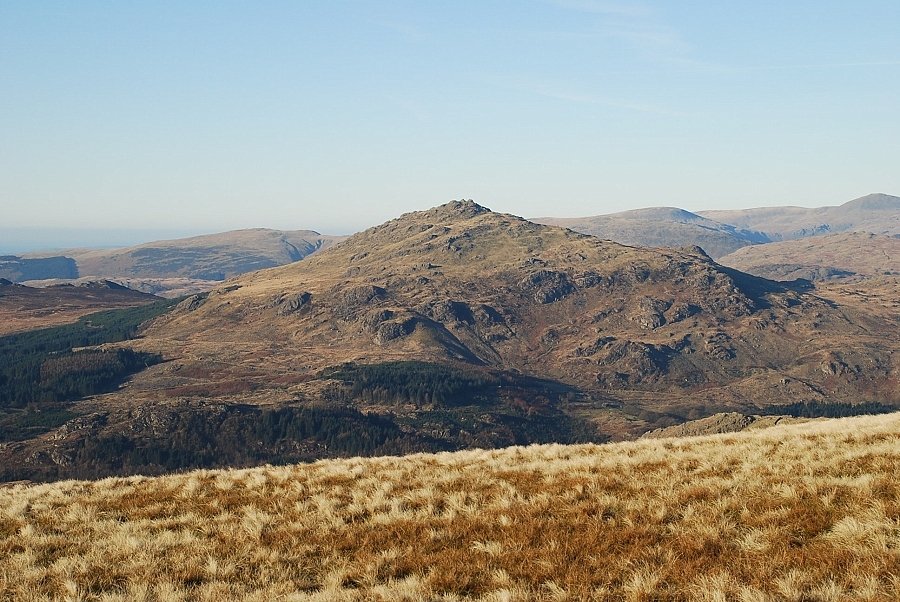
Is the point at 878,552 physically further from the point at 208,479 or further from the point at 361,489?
the point at 208,479

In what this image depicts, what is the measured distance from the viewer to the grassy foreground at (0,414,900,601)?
1417 centimetres

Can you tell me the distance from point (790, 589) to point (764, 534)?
2996 mm

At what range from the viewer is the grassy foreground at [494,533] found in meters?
14.2

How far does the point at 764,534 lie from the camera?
625 inches

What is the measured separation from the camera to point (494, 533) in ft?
57.2

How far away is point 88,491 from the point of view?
26.1 meters

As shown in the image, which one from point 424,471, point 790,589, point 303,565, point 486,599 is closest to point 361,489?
point 424,471

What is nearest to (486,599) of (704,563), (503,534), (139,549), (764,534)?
(503,534)

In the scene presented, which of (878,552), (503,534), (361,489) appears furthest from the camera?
(361,489)

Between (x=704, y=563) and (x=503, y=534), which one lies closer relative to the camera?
(x=704, y=563)

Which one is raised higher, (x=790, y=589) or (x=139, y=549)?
(x=790, y=589)

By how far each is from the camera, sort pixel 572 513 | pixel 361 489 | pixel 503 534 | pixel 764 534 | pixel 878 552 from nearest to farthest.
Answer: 1. pixel 878 552
2. pixel 764 534
3. pixel 503 534
4. pixel 572 513
5. pixel 361 489

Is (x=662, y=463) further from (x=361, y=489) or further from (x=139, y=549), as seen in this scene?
(x=139, y=549)

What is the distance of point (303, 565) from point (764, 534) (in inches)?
417
